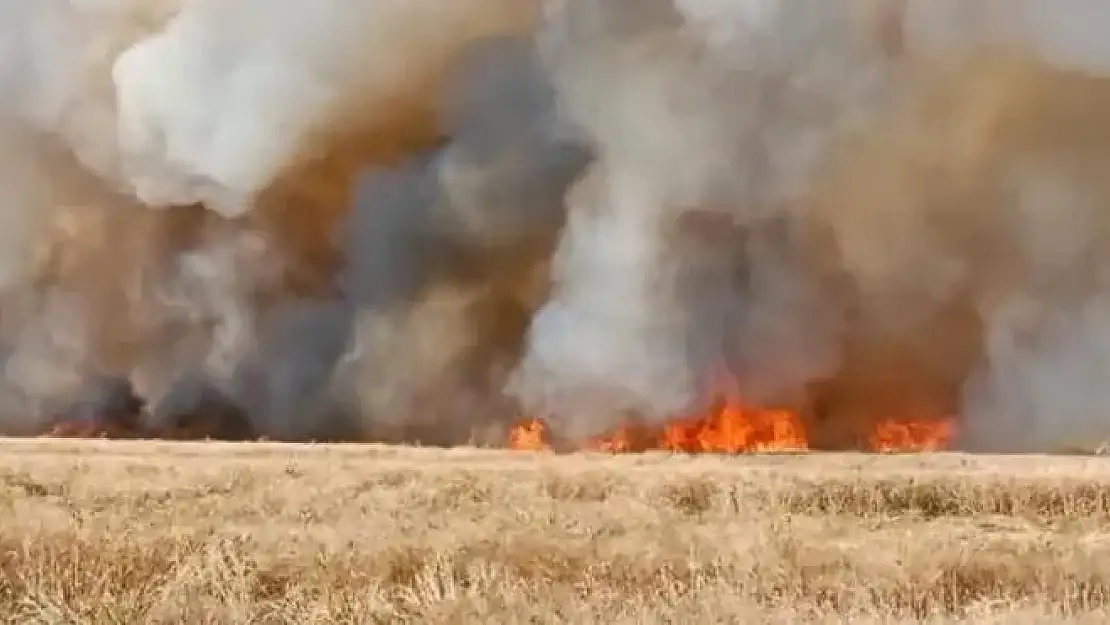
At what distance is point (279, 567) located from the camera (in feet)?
35.2

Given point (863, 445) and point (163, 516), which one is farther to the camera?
point (863, 445)

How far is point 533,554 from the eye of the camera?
1152 centimetres

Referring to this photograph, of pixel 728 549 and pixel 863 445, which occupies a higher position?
pixel 863 445

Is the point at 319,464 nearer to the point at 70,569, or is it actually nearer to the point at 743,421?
the point at 70,569

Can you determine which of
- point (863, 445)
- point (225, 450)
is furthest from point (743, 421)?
point (225, 450)

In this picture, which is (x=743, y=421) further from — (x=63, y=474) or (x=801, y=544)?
(x=801, y=544)

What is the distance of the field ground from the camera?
9.25 meters

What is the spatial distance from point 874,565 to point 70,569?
268 inches

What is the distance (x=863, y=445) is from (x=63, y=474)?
31.1 m

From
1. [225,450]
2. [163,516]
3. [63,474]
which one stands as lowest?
[163,516]

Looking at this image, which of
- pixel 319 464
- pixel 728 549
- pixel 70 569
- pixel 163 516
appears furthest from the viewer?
pixel 319 464

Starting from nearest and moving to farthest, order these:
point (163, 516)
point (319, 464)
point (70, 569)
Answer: point (70, 569), point (163, 516), point (319, 464)

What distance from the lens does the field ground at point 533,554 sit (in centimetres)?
925

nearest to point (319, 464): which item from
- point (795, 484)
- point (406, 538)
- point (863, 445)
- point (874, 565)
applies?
point (795, 484)
